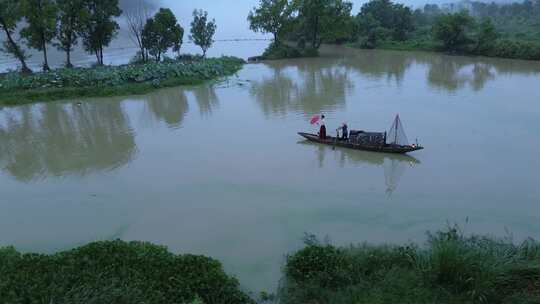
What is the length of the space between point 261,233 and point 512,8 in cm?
8524

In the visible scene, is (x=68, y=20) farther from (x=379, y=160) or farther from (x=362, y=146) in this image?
(x=379, y=160)

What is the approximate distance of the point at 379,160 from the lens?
12492 mm

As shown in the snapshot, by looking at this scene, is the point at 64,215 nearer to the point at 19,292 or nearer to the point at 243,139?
the point at 19,292

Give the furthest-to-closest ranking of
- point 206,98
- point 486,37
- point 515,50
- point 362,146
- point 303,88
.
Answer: point 486,37 < point 515,50 < point 303,88 < point 206,98 < point 362,146

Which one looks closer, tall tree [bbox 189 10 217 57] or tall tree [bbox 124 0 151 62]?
tall tree [bbox 124 0 151 62]

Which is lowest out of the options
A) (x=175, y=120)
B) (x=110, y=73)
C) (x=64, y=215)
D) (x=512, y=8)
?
(x=64, y=215)

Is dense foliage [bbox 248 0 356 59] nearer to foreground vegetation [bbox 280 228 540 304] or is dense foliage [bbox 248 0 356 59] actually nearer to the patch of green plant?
the patch of green plant

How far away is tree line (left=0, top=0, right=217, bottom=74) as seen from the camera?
26.2m

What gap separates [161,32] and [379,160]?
82.0 ft

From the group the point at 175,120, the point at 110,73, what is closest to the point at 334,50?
the point at 110,73

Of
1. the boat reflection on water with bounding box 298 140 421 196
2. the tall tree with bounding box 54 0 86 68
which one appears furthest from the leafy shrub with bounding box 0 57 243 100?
the boat reflection on water with bounding box 298 140 421 196

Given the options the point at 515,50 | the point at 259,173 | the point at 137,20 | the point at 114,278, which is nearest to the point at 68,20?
the point at 137,20

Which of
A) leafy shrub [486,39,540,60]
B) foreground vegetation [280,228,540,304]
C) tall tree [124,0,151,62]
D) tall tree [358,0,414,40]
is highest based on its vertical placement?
tall tree [358,0,414,40]

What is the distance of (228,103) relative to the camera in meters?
21.2
